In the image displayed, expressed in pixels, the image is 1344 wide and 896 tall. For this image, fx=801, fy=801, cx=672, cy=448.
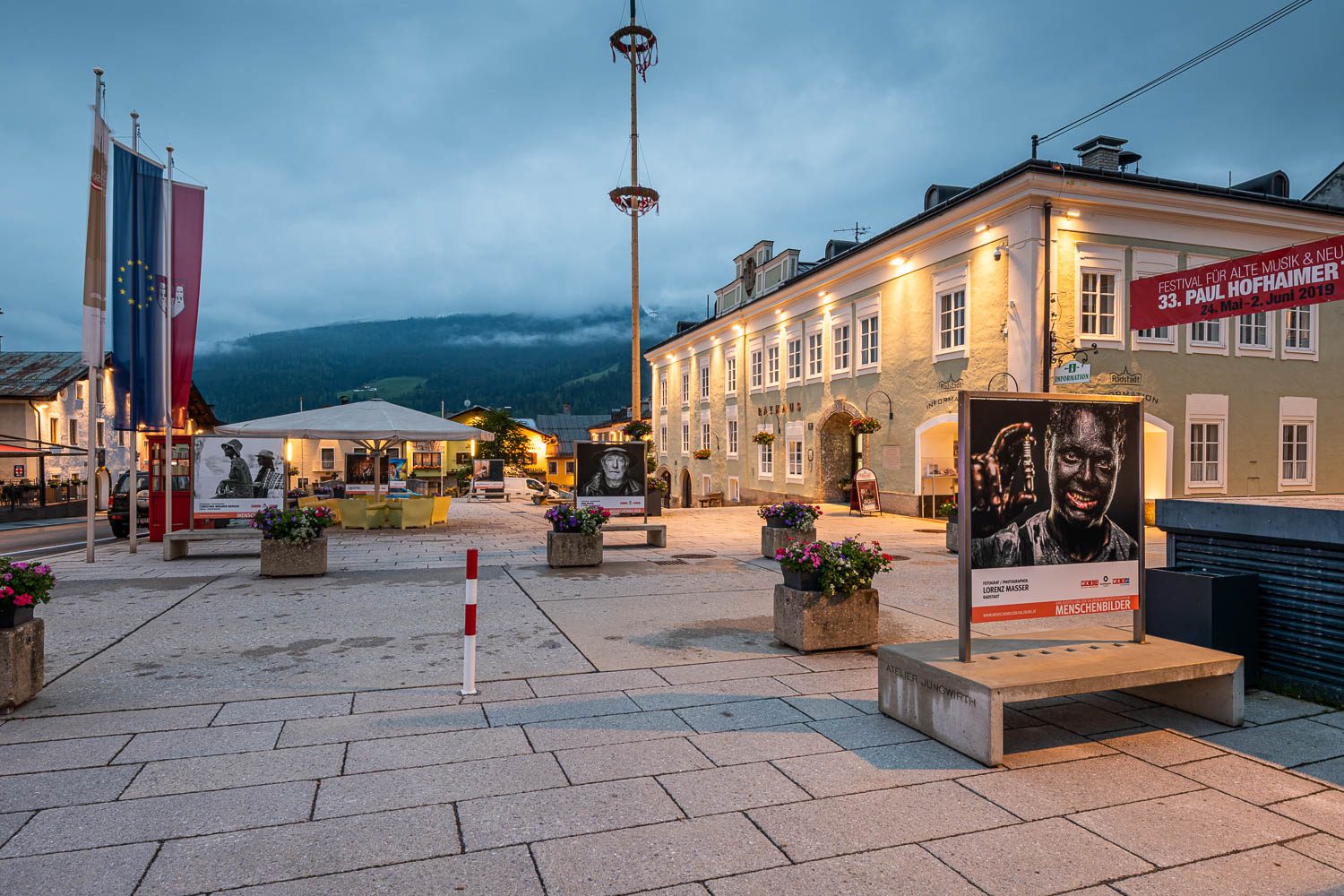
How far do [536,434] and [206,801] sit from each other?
261 feet

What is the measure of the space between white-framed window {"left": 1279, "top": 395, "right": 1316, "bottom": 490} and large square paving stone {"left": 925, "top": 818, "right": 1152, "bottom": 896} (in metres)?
22.4

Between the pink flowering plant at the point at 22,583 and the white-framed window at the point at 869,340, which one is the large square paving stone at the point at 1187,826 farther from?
the white-framed window at the point at 869,340

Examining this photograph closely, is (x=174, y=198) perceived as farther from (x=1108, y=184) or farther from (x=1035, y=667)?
(x=1108, y=184)

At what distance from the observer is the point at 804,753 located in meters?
4.47

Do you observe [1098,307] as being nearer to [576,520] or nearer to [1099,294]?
[1099,294]

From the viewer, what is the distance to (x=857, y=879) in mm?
3117

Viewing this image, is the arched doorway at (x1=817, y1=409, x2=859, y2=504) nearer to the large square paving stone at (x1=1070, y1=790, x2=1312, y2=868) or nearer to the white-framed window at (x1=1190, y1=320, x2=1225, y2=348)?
the white-framed window at (x1=1190, y1=320, x2=1225, y2=348)

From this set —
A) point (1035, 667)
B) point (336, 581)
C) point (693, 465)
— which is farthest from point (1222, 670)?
point (693, 465)

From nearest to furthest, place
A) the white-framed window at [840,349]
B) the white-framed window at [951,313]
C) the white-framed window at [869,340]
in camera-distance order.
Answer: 1. the white-framed window at [951,313]
2. the white-framed window at [869,340]
3. the white-framed window at [840,349]

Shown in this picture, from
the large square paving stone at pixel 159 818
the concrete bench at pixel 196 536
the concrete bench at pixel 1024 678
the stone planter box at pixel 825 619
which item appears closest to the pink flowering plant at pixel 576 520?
the concrete bench at pixel 196 536

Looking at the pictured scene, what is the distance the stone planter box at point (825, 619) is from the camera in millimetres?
6805

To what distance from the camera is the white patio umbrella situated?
18.0 meters

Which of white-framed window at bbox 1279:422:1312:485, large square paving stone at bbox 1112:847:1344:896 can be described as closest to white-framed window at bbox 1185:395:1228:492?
white-framed window at bbox 1279:422:1312:485

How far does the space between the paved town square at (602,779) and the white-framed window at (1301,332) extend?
19.9m
